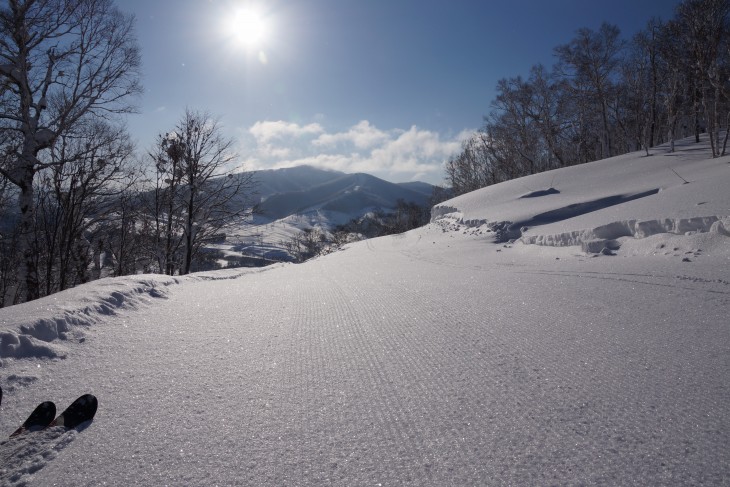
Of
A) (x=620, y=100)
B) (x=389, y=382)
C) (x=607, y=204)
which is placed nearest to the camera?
(x=389, y=382)

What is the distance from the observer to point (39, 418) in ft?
4.47

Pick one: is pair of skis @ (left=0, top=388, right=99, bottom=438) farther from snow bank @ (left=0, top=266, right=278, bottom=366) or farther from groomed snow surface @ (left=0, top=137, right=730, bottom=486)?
snow bank @ (left=0, top=266, right=278, bottom=366)

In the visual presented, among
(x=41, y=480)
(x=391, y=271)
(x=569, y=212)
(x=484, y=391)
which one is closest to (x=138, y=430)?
(x=41, y=480)

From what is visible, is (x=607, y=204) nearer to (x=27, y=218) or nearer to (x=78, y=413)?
(x=78, y=413)

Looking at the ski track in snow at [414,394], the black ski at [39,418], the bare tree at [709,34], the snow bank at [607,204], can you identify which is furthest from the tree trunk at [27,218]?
the bare tree at [709,34]

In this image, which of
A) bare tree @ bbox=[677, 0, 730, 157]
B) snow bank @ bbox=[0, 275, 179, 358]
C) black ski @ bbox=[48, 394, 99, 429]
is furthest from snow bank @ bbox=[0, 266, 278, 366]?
bare tree @ bbox=[677, 0, 730, 157]

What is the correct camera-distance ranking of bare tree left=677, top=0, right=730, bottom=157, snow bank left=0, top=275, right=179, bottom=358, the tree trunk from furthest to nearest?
1. bare tree left=677, top=0, right=730, bottom=157
2. the tree trunk
3. snow bank left=0, top=275, right=179, bottom=358

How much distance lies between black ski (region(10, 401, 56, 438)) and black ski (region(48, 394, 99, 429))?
5 cm

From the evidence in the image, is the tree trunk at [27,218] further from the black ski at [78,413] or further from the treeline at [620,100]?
the treeline at [620,100]

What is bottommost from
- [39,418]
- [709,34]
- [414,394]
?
[414,394]

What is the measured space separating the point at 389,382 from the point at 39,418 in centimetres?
Result: 151

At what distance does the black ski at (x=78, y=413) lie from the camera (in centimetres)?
133

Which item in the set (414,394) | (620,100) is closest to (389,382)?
(414,394)

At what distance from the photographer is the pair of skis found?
1.32 metres
